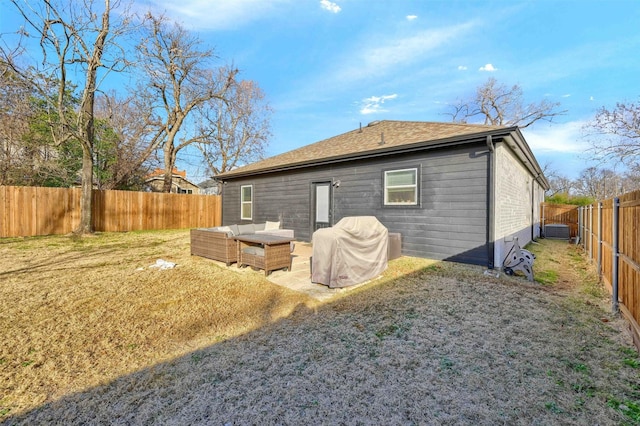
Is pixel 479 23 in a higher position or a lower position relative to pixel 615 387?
higher

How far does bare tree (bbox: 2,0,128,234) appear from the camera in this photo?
8875mm

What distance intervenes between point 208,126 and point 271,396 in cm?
2236

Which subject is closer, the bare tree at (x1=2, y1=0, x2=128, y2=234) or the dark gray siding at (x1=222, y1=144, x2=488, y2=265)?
the dark gray siding at (x1=222, y1=144, x2=488, y2=265)

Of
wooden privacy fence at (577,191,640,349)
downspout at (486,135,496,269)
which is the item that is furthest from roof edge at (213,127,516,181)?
wooden privacy fence at (577,191,640,349)

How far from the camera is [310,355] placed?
2.56 m

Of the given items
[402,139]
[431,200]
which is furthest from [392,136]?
[431,200]

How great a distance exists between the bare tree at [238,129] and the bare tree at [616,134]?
802 inches

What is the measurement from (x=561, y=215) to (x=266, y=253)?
15.6 m

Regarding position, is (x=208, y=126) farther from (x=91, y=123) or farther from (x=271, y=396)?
(x=271, y=396)

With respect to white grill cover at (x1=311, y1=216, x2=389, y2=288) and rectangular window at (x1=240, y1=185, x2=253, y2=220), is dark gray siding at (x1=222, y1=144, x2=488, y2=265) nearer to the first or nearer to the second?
white grill cover at (x1=311, y1=216, x2=389, y2=288)

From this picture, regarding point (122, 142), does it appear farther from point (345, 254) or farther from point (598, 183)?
point (598, 183)

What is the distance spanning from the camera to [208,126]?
21.2 m

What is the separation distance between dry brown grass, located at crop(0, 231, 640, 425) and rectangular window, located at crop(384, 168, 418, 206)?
278 cm

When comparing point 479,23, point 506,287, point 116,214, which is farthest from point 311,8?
point 116,214
